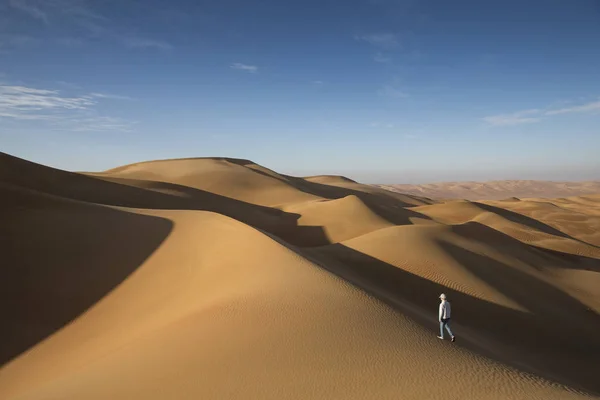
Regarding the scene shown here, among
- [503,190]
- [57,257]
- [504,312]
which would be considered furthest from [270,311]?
[503,190]

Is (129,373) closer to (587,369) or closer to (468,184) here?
(587,369)

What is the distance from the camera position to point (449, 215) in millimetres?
40375

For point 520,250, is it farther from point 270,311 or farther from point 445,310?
point 270,311

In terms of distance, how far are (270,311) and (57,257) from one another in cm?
882

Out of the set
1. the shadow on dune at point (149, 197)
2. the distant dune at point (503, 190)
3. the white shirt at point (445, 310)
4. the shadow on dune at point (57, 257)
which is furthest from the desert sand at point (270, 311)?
the distant dune at point (503, 190)

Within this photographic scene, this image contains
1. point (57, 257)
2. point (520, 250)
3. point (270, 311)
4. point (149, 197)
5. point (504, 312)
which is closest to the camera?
point (270, 311)

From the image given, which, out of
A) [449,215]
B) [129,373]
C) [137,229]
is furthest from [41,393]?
[449,215]

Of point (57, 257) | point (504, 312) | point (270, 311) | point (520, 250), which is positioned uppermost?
point (270, 311)

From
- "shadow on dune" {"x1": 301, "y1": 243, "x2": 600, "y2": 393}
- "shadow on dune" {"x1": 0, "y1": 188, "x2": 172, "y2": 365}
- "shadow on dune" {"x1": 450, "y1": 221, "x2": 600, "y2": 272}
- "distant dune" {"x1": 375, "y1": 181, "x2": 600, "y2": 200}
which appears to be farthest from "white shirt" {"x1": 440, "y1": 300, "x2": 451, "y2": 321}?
"distant dune" {"x1": 375, "y1": 181, "x2": 600, "y2": 200}

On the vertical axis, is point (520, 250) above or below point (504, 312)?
above

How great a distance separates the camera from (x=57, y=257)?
12.6 m

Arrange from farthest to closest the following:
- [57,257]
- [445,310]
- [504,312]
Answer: [504,312] → [57,257] → [445,310]

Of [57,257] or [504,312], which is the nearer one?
[57,257]

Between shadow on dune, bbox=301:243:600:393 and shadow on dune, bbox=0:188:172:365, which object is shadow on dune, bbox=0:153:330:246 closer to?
shadow on dune, bbox=301:243:600:393
